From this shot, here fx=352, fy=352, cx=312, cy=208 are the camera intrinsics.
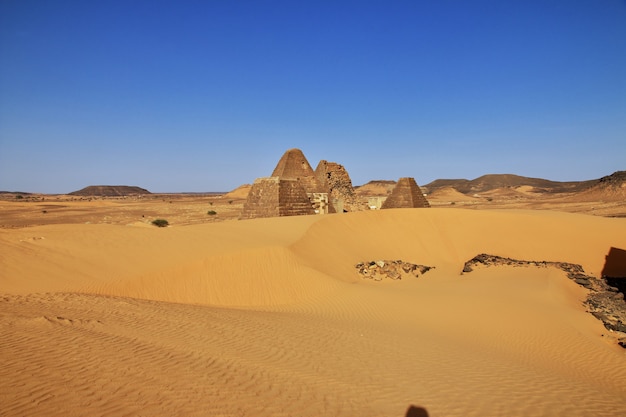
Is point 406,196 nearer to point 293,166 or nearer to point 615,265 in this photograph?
point 293,166

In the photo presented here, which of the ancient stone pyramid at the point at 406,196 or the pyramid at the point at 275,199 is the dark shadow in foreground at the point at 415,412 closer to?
the pyramid at the point at 275,199

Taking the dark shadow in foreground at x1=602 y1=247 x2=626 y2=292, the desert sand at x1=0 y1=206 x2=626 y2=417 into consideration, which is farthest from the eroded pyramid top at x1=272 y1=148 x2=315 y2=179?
the dark shadow in foreground at x1=602 y1=247 x2=626 y2=292

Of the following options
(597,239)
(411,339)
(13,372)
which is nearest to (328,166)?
(597,239)

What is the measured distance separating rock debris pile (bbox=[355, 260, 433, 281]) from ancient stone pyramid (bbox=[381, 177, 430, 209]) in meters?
8.53

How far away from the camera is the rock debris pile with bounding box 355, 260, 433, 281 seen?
40.2ft

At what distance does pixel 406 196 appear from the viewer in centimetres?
2142

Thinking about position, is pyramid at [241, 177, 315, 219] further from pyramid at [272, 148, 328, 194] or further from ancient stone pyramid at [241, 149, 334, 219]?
pyramid at [272, 148, 328, 194]

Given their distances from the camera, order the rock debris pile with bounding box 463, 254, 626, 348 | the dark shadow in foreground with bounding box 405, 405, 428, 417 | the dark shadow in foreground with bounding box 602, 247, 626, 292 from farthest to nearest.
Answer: the dark shadow in foreground with bounding box 602, 247, 626, 292 < the rock debris pile with bounding box 463, 254, 626, 348 < the dark shadow in foreground with bounding box 405, 405, 428, 417

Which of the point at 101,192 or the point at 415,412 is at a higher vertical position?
the point at 101,192

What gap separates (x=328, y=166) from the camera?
25.2 meters

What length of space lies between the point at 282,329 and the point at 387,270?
22.4 ft

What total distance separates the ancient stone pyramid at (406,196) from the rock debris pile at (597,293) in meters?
7.20

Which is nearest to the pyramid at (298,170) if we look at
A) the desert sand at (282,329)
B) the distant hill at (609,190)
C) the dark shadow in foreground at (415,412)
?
the desert sand at (282,329)

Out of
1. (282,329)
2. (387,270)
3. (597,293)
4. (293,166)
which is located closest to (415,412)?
(282,329)
